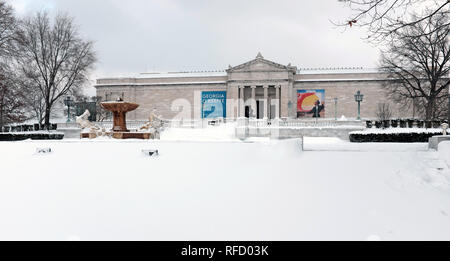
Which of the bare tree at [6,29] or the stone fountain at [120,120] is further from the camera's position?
the bare tree at [6,29]

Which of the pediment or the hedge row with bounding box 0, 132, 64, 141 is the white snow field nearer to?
the hedge row with bounding box 0, 132, 64, 141

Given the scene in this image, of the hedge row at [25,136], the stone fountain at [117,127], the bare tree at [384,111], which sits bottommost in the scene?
the hedge row at [25,136]

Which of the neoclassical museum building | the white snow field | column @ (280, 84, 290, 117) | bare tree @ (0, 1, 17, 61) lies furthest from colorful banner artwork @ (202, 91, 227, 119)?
the white snow field

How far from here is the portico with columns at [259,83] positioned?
53406 mm

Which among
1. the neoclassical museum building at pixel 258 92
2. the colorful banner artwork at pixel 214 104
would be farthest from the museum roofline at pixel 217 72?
the colorful banner artwork at pixel 214 104

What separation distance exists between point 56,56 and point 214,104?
2899 cm

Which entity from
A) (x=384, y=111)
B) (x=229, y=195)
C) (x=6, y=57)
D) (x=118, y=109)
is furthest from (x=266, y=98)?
(x=229, y=195)

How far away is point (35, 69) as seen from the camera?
29.5 metres

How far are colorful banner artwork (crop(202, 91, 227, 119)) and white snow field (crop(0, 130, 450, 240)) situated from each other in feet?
149

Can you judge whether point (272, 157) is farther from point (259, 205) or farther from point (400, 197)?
point (400, 197)

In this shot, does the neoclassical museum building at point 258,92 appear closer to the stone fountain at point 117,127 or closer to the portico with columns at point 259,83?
the portico with columns at point 259,83
